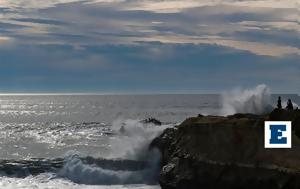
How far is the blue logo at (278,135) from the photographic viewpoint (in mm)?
24562

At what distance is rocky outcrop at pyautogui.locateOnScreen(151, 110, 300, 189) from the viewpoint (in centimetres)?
2358

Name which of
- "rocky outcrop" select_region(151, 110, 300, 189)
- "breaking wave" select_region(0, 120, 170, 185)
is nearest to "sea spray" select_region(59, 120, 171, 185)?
"breaking wave" select_region(0, 120, 170, 185)

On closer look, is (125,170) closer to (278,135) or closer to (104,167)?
(104,167)

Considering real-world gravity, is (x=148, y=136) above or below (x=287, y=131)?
below

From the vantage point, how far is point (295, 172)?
22.7 m

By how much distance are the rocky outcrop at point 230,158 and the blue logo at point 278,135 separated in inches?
10.8

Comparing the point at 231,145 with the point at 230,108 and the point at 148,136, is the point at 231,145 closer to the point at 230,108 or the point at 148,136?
the point at 148,136

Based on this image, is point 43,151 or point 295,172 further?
point 43,151

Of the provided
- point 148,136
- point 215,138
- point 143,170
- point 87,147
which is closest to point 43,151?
point 87,147

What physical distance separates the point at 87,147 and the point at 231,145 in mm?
33327

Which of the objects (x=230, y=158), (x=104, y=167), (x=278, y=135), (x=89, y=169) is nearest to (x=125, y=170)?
(x=104, y=167)

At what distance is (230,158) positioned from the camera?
25.6 m

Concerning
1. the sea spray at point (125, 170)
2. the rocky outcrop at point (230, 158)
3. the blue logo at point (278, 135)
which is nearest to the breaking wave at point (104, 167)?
the sea spray at point (125, 170)

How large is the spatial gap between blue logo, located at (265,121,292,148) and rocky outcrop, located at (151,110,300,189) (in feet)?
0.90
